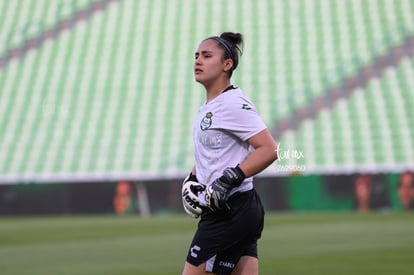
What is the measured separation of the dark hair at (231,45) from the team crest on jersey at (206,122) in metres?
0.32

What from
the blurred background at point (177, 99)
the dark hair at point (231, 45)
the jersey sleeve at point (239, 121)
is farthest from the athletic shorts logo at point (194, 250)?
the blurred background at point (177, 99)

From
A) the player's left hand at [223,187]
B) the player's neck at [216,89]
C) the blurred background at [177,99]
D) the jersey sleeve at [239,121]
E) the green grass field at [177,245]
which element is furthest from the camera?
the blurred background at [177,99]

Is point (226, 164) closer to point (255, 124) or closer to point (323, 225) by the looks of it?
point (255, 124)

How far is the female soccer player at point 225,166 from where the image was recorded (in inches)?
216

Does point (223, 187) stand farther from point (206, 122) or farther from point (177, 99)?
point (177, 99)

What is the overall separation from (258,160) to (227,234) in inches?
18.6

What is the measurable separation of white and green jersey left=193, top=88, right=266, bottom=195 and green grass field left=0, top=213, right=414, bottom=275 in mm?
5679

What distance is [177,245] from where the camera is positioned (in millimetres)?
15320

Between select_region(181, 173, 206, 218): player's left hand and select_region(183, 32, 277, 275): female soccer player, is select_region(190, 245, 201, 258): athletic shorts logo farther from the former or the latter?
select_region(181, 173, 206, 218): player's left hand

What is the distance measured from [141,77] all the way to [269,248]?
1585cm

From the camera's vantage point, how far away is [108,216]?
80.9 feet

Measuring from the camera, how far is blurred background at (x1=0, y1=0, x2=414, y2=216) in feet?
81.4

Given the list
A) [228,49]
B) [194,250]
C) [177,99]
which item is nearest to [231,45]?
[228,49]

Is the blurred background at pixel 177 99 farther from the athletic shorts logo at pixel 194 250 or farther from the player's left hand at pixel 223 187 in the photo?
the player's left hand at pixel 223 187
